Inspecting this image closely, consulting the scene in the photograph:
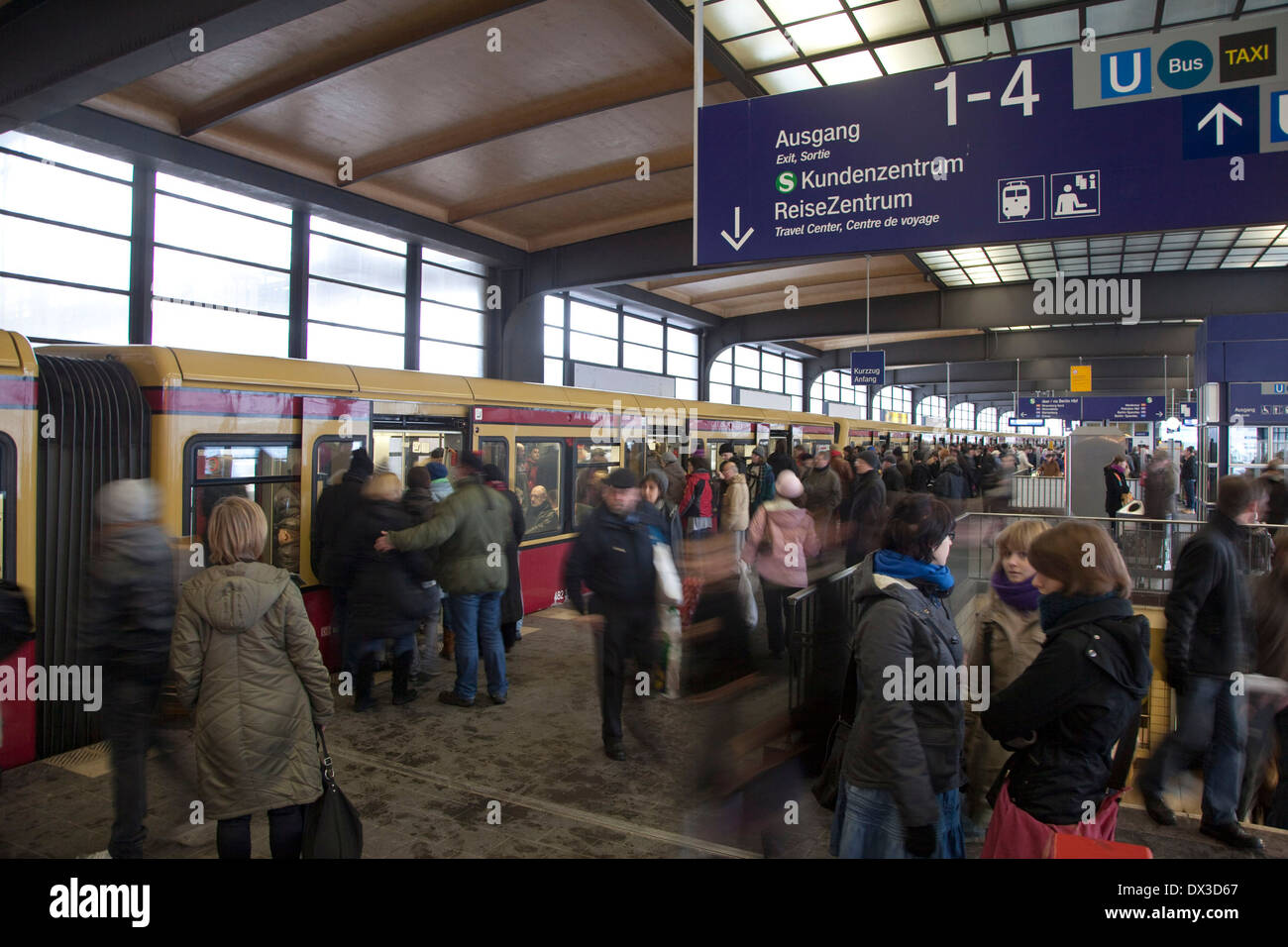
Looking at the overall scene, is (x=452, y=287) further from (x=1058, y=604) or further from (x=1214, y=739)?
(x=1058, y=604)

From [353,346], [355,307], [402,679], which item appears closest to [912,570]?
[402,679]

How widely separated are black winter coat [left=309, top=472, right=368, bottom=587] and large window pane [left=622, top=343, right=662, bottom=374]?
1656 centimetres

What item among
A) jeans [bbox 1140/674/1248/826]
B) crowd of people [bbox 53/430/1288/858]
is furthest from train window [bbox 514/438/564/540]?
jeans [bbox 1140/674/1248/826]

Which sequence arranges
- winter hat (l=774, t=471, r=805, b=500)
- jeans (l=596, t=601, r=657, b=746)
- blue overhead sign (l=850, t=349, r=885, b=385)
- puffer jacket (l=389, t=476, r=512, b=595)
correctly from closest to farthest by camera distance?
jeans (l=596, t=601, r=657, b=746) < puffer jacket (l=389, t=476, r=512, b=595) < winter hat (l=774, t=471, r=805, b=500) < blue overhead sign (l=850, t=349, r=885, b=385)

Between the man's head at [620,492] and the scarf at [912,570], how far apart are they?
214 centimetres

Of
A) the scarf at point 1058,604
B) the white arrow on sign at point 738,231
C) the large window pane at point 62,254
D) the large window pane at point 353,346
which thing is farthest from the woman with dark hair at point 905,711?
the large window pane at point 353,346

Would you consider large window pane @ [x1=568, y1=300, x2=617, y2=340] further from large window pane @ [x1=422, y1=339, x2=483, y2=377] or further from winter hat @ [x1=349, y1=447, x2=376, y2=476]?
winter hat @ [x1=349, y1=447, x2=376, y2=476]

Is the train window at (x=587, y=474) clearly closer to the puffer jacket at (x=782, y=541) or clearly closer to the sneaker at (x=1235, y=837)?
the puffer jacket at (x=782, y=541)

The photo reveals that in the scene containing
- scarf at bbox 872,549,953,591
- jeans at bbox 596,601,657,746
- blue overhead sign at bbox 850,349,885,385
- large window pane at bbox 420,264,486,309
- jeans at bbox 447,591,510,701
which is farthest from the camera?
blue overhead sign at bbox 850,349,885,385

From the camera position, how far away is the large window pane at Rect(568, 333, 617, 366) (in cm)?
1995

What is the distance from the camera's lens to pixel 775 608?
658 cm

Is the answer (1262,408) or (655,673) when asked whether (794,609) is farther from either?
(1262,408)
